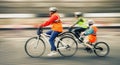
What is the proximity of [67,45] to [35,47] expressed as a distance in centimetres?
104

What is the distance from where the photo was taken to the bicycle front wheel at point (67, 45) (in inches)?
461

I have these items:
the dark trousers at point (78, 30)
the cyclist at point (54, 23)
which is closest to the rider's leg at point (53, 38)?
the cyclist at point (54, 23)

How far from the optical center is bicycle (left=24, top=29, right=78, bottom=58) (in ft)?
38.2

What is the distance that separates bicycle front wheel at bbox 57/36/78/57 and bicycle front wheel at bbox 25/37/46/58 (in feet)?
1.82

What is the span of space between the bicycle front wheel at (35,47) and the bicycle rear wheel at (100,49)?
1.75 meters

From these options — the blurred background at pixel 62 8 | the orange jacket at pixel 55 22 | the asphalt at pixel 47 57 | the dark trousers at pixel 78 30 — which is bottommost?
the asphalt at pixel 47 57

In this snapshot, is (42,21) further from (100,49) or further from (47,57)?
(100,49)

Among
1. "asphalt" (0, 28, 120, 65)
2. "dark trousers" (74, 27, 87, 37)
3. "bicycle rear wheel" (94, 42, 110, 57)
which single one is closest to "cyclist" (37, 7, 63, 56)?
"asphalt" (0, 28, 120, 65)

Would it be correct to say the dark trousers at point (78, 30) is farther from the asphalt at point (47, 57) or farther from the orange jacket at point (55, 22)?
the orange jacket at point (55, 22)

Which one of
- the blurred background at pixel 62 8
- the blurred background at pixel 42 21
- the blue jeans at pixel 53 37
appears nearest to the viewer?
the blurred background at pixel 42 21

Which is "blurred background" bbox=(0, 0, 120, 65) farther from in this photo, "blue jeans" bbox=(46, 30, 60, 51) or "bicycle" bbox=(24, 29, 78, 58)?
"blue jeans" bbox=(46, 30, 60, 51)

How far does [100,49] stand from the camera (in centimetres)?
1170
